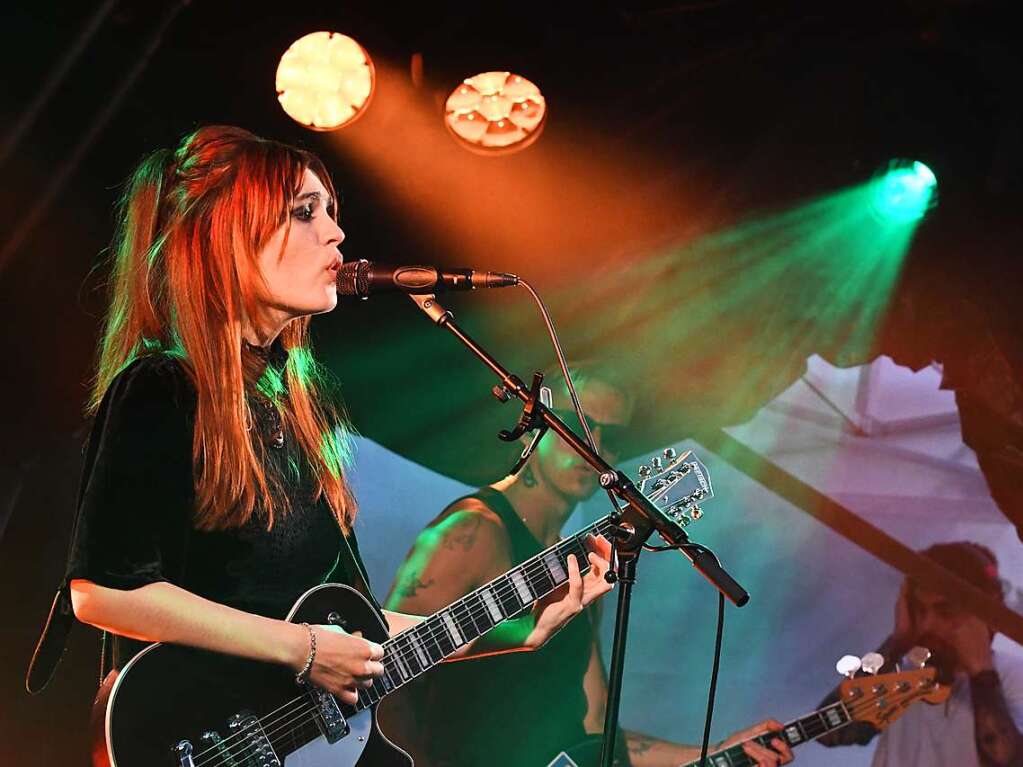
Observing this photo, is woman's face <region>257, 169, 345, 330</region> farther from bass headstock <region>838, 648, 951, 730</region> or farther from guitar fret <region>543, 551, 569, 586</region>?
bass headstock <region>838, 648, 951, 730</region>

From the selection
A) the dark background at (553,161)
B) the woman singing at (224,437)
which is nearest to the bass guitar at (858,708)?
the dark background at (553,161)

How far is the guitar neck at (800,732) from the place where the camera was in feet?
11.6

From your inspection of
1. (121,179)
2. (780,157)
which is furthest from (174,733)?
(780,157)

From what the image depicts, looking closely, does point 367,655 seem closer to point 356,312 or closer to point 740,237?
point 356,312

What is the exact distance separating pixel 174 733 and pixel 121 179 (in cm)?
190

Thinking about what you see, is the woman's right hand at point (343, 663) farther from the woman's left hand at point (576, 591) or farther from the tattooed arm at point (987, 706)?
the tattooed arm at point (987, 706)

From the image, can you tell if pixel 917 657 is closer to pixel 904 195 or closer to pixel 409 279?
pixel 904 195

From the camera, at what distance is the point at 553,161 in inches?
160

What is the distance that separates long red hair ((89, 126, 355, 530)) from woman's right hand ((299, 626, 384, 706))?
13.5 inches

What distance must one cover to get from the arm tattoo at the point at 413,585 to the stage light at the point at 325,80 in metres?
1.53


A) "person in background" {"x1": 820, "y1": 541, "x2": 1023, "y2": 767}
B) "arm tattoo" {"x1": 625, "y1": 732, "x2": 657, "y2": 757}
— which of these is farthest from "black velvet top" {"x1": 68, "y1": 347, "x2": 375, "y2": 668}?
"person in background" {"x1": 820, "y1": 541, "x2": 1023, "y2": 767}

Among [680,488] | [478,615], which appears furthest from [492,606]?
[680,488]

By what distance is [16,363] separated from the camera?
3.40m

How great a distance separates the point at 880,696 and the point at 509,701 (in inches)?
46.3
